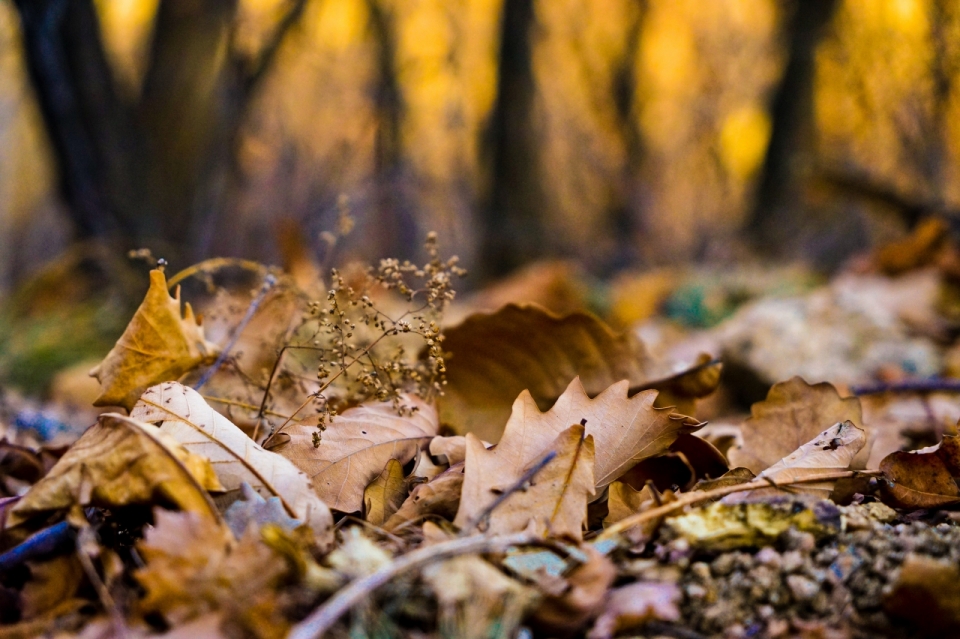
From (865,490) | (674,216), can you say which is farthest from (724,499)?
(674,216)

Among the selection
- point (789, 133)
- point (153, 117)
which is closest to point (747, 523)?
point (153, 117)

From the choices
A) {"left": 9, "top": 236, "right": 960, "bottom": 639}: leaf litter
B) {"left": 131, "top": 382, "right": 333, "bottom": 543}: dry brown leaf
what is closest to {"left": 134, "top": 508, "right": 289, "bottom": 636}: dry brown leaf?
{"left": 9, "top": 236, "right": 960, "bottom": 639}: leaf litter

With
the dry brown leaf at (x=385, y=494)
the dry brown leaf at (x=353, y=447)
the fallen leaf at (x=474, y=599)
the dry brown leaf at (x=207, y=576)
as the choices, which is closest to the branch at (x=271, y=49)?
the dry brown leaf at (x=353, y=447)

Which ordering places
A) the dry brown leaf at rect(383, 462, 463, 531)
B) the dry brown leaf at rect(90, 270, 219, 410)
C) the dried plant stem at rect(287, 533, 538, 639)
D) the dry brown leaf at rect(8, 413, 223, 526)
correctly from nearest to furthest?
the dried plant stem at rect(287, 533, 538, 639) → the dry brown leaf at rect(8, 413, 223, 526) → the dry brown leaf at rect(383, 462, 463, 531) → the dry brown leaf at rect(90, 270, 219, 410)

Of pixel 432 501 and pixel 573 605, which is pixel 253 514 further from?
pixel 573 605

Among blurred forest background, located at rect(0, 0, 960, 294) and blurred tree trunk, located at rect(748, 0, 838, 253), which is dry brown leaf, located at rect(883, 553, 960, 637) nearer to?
blurred forest background, located at rect(0, 0, 960, 294)

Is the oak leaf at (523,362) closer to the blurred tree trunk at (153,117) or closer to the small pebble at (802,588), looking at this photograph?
the small pebble at (802,588)
